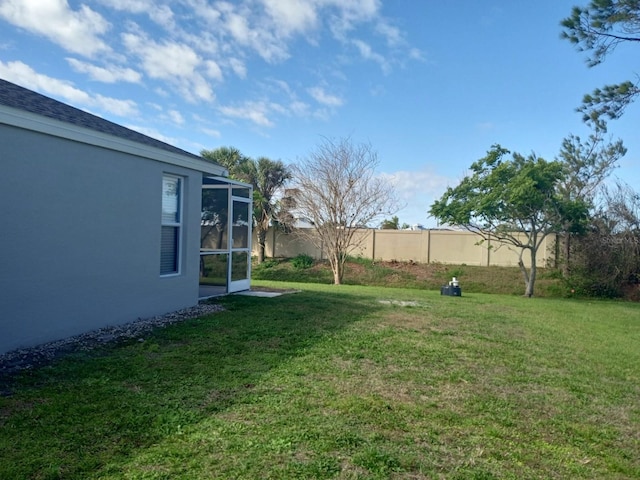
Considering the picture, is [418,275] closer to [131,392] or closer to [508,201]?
[508,201]

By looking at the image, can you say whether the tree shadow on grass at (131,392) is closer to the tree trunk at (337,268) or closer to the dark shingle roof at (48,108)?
the dark shingle roof at (48,108)

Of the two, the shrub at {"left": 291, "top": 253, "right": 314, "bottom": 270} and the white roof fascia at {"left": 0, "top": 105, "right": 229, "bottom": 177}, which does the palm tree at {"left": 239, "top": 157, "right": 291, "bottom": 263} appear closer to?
the shrub at {"left": 291, "top": 253, "right": 314, "bottom": 270}

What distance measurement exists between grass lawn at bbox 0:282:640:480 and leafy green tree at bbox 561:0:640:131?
434cm

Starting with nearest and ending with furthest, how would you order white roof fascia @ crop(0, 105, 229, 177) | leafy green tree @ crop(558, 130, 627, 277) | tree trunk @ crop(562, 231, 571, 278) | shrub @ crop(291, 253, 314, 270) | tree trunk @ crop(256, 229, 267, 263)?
1. white roof fascia @ crop(0, 105, 229, 177)
2. leafy green tree @ crop(558, 130, 627, 277)
3. tree trunk @ crop(562, 231, 571, 278)
4. shrub @ crop(291, 253, 314, 270)
5. tree trunk @ crop(256, 229, 267, 263)

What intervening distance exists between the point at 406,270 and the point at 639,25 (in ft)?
44.6

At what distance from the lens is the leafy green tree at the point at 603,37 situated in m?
7.54

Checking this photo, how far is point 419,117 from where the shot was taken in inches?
627

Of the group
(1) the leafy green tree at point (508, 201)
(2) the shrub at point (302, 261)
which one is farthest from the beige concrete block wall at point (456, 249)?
(2) the shrub at point (302, 261)

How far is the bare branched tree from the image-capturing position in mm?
18875

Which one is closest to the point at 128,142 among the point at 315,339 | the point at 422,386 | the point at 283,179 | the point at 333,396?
the point at 315,339

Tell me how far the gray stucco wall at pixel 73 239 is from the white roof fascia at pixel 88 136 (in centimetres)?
10

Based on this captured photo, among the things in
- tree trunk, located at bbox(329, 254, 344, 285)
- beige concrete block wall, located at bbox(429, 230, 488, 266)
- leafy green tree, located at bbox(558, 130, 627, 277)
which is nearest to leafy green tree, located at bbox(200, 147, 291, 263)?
tree trunk, located at bbox(329, 254, 344, 285)

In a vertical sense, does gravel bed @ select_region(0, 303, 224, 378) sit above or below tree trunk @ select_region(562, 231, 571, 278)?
below

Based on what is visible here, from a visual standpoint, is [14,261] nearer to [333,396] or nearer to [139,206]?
[139,206]
